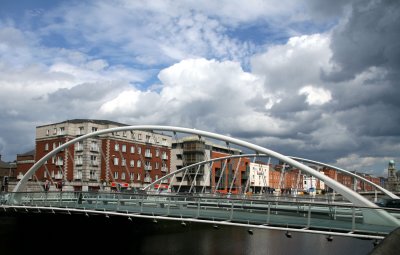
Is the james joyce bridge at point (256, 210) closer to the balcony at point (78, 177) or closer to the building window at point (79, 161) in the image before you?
the balcony at point (78, 177)

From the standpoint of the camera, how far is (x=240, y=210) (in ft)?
75.3

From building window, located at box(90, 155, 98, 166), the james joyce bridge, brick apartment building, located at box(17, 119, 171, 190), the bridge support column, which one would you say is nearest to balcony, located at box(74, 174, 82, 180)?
brick apartment building, located at box(17, 119, 171, 190)

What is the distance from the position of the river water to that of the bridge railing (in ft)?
11.3

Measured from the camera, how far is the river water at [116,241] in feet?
115

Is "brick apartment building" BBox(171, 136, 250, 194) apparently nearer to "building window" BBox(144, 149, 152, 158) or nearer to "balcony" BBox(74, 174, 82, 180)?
"building window" BBox(144, 149, 152, 158)

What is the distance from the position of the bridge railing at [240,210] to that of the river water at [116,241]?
Result: 3.43 metres

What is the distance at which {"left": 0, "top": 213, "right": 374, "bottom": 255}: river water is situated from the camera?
35.0 metres

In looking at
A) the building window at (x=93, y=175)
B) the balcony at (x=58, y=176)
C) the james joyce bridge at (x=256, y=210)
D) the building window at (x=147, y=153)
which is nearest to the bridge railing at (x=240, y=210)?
the james joyce bridge at (x=256, y=210)

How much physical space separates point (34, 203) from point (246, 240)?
58.6 feet

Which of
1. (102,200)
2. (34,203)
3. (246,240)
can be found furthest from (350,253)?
(34,203)

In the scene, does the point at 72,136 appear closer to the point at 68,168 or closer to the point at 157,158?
the point at 68,168

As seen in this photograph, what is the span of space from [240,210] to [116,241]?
1802cm

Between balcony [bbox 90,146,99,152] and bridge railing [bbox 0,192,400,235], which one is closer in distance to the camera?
bridge railing [bbox 0,192,400,235]

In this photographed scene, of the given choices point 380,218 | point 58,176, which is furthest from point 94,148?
point 380,218
